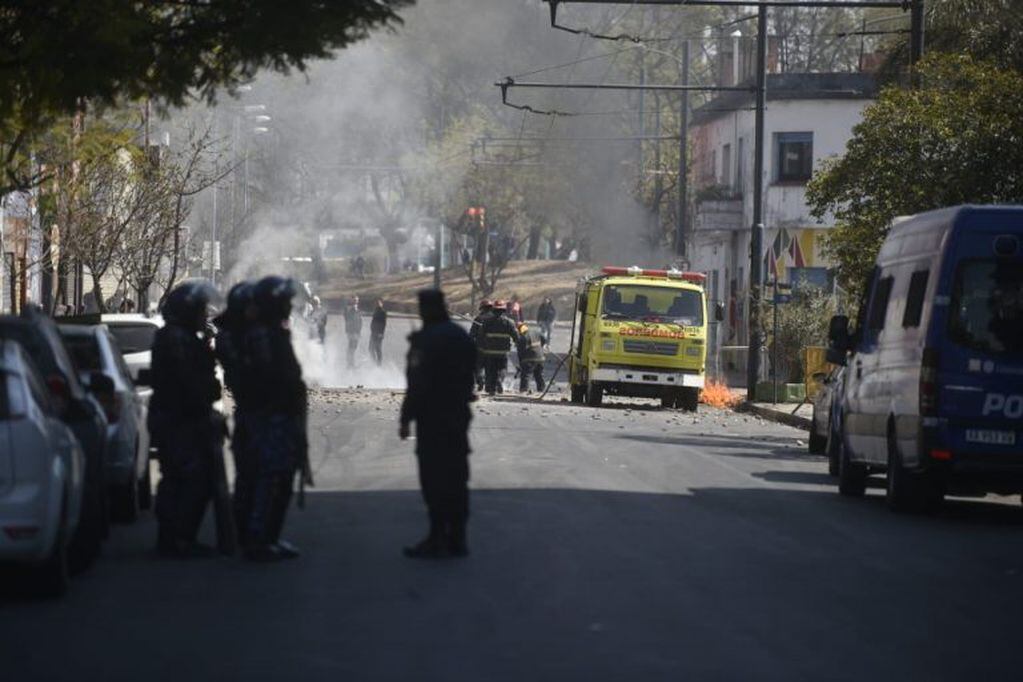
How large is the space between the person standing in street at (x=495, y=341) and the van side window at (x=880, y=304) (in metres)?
21.3

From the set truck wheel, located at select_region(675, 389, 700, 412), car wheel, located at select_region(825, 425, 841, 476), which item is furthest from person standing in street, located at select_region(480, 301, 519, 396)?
car wheel, located at select_region(825, 425, 841, 476)

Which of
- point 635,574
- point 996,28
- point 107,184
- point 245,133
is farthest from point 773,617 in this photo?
point 245,133

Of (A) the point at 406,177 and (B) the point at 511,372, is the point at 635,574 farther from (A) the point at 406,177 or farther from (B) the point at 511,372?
(A) the point at 406,177

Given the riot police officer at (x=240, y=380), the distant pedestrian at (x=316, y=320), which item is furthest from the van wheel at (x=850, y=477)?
the distant pedestrian at (x=316, y=320)

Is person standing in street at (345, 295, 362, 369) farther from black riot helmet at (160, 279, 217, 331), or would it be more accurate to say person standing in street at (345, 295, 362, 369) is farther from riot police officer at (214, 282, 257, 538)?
riot police officer at (214, 282, 257, 538)

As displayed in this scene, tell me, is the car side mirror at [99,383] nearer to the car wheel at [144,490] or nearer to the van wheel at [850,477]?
the car wheel at [144,490]

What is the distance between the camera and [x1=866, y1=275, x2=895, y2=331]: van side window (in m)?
19.5

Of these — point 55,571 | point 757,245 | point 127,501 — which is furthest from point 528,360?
point 55,571

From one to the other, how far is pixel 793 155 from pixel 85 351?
44243 millimetres

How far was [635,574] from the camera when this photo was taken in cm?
1327

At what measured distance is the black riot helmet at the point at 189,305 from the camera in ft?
46.9

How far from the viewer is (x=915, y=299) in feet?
59.8

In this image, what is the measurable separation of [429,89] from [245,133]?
87.1 ft

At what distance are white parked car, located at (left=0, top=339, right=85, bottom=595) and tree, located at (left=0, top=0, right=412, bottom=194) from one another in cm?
652
